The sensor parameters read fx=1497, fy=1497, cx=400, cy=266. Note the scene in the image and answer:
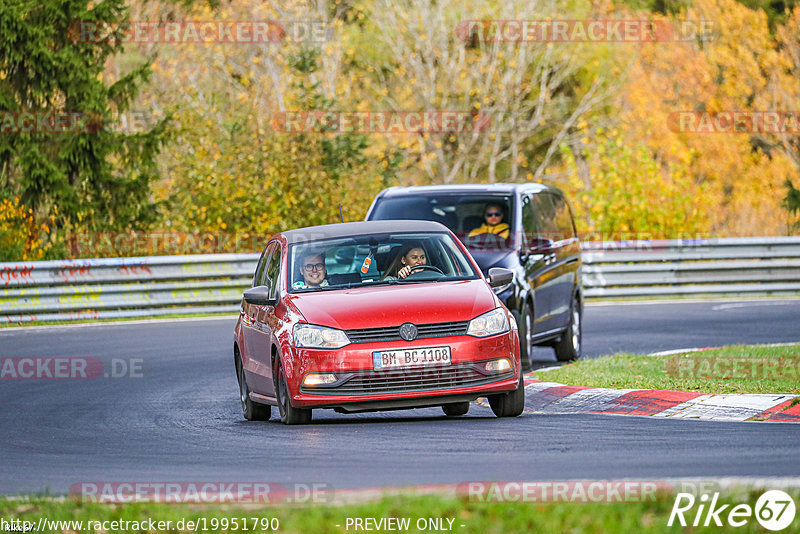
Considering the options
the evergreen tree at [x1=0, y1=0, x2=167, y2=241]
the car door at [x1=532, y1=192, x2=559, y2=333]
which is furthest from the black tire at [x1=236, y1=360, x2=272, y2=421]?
the evergreen tree at [x1=0, y1=0, x2=167, y2=241]

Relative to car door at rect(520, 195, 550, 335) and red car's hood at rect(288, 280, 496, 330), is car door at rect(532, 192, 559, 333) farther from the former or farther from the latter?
red car's hood at rect(288, 280, 496, 330)

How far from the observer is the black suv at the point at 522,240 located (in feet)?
52.0

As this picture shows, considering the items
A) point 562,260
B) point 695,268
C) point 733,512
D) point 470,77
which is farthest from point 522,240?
point 470,77

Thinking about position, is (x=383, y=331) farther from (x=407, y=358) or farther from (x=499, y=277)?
(x=499, y=277)

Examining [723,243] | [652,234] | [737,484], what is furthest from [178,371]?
[652,234]

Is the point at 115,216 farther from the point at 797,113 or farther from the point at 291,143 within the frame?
the point at 797,113

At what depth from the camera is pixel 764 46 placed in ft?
194

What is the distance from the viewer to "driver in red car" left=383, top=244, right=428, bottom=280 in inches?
480

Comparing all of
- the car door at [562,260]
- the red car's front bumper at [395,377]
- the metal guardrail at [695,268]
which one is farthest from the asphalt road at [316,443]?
the metal guardrail at [695,268]

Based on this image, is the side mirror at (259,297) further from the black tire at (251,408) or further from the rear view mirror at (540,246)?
the rear view mirror at (540,246)

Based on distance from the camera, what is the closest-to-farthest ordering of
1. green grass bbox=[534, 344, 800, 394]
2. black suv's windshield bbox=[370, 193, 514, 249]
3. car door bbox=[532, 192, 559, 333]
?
green grass bbox=[534, 344, 800, 394]
black suv's windshield bbox=[370, 193, 514, 249]
car door bbox=[532, 192, 559, 333]

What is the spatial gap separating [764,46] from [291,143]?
33.0 meters

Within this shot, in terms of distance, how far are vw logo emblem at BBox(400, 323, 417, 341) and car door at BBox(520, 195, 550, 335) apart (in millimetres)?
5149

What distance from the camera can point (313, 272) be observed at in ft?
39.7
